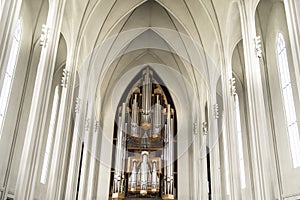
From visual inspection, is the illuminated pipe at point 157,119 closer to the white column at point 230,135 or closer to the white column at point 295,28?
the white column at point 230,135

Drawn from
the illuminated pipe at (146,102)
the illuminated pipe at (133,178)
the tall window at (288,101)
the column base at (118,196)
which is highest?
the illuminated pipe at (146,102)

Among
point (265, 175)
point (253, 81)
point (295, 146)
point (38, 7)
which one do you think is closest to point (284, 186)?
point (295, 146)

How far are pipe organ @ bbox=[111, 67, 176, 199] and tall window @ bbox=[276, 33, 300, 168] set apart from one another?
25.0 ft

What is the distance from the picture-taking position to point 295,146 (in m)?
9.40

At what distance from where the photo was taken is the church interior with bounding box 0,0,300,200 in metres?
8.62

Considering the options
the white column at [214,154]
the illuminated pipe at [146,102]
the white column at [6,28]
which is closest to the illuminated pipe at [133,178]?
the illuminated pipe at [146,102]

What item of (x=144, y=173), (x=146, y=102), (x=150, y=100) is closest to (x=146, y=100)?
(x=146, y=102)

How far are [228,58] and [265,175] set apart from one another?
524 centimetres

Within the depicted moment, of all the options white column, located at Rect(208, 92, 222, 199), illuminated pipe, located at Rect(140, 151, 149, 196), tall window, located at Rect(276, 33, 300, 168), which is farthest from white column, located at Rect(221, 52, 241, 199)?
illuminated pipe, located at Rect(140, 151, 149, 196)

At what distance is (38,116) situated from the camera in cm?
815

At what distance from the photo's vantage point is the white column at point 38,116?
7.52m

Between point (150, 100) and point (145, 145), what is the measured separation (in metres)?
2.96

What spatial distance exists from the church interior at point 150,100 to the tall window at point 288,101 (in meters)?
0.06

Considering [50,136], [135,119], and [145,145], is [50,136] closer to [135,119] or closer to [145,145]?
[145,145]
